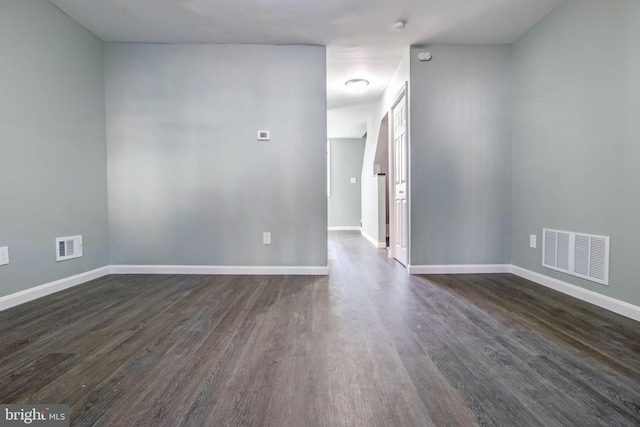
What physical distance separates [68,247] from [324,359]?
105 inches

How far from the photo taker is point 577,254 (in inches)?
98.7

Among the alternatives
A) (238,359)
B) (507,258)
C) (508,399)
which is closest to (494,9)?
(507,258)

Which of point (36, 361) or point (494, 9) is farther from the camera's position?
point (494, 9)

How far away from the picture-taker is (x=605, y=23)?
7.36 ft

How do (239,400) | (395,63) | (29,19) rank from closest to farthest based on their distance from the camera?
(239,400) < (29,19) < (395,63)

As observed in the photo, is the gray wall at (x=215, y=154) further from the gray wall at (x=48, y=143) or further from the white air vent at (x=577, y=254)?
the white air vent at (x=577, y=254)

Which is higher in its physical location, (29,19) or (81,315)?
(29,19)

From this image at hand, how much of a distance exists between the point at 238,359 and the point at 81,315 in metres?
1.38

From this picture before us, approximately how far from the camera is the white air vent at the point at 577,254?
2.28 m

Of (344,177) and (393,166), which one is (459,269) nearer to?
(393,166)

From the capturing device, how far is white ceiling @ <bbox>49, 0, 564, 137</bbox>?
2.61 meters

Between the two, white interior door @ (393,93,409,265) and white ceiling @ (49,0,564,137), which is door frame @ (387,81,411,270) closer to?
white interior door @ (393,93,409,265)

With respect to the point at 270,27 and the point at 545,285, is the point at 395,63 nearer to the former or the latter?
the point at 270,27

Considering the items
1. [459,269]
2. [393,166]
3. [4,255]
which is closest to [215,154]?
[4,255]
